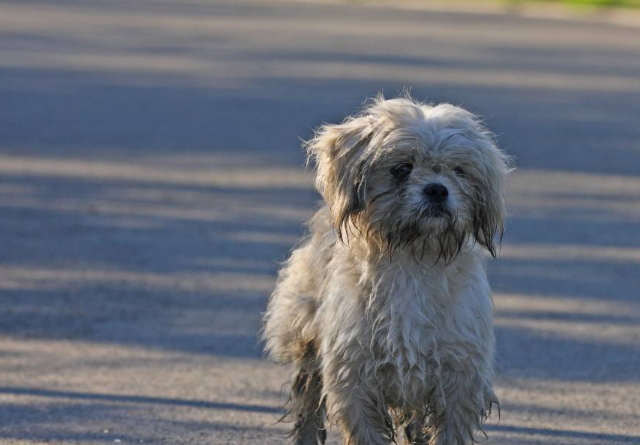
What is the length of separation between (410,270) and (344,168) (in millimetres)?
427

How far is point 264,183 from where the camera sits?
11.2 meters

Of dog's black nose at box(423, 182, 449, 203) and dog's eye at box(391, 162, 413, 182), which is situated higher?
dog's eye at box(391, 162, 413, 182)

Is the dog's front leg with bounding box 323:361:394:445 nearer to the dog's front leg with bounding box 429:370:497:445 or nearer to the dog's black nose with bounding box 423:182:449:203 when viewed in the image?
the dog's front leg with bounding box 429:370:497:445

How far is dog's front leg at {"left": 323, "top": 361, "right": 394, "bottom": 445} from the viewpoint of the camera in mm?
4844

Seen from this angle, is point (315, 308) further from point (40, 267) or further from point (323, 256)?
point (40, 267)

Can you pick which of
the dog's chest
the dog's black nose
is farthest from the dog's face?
the dog's chest

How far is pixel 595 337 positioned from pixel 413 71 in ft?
32.8

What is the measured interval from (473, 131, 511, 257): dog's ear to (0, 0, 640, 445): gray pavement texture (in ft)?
4.42

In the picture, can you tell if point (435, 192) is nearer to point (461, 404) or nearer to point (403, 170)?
point (403, 170)

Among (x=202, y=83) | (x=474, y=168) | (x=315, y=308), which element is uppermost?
(x=474, y=168)

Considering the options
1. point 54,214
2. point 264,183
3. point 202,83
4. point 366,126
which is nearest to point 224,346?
point 366,126

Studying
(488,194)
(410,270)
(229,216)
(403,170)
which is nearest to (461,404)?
(410,270)

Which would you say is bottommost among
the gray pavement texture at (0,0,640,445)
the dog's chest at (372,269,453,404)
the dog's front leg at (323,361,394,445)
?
the gray pavement texture at (0,0,640,445)

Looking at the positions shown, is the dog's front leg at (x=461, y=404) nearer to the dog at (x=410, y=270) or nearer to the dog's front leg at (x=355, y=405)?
the dog at (x=410, y=270)
